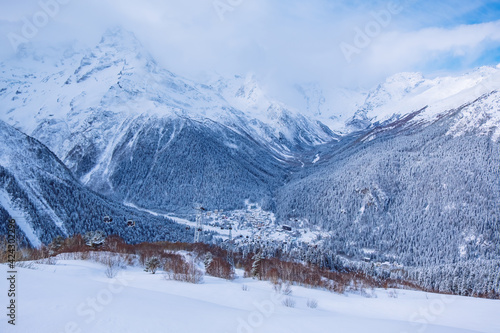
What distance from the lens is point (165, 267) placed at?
33.9 metres

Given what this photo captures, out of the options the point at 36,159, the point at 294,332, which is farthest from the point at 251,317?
the point at 36,159

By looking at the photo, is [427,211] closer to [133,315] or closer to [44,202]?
[44,202]

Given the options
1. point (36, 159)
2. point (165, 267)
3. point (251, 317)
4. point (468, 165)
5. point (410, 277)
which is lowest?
point (410, 277)

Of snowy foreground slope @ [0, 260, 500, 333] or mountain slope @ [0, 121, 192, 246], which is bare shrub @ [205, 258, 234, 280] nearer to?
snowy foreground slope @ [0, 260, 500, 333]

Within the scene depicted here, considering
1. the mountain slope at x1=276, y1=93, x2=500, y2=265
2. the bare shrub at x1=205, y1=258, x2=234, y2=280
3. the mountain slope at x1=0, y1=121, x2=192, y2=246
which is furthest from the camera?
the mountain slope at x1=276, y1=93, x2=500, y2=265

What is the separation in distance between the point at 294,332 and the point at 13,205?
113 m

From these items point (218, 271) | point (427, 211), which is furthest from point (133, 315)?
point (427, 211)

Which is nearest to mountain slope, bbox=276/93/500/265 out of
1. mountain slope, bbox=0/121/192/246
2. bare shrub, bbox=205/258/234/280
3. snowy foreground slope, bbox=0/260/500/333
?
mountain slope, bbox=0/121/192/246

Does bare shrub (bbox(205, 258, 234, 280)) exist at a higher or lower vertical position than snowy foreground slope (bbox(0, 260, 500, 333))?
lower

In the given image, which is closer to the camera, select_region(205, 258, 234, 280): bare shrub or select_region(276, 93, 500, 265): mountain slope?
select_region(205, 258, 234, 280): bare shrub

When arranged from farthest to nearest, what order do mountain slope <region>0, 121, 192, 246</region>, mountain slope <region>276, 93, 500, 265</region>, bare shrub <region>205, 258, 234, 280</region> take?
mountain slope <region>276, 93, 500, 265</region> < mountain slope <region>0, 121, 192, 246</region> < bare shrub <region>205, 258, 234, 280</region>

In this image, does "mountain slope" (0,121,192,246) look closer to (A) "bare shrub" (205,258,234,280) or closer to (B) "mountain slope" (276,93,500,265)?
(A) "bare shrub" (205,258,234,280)

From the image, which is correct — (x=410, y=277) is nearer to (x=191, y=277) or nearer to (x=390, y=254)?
(x=390, y=254)

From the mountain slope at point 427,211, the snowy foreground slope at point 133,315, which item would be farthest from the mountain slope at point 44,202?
the snowy foreground slope at point 133,315
